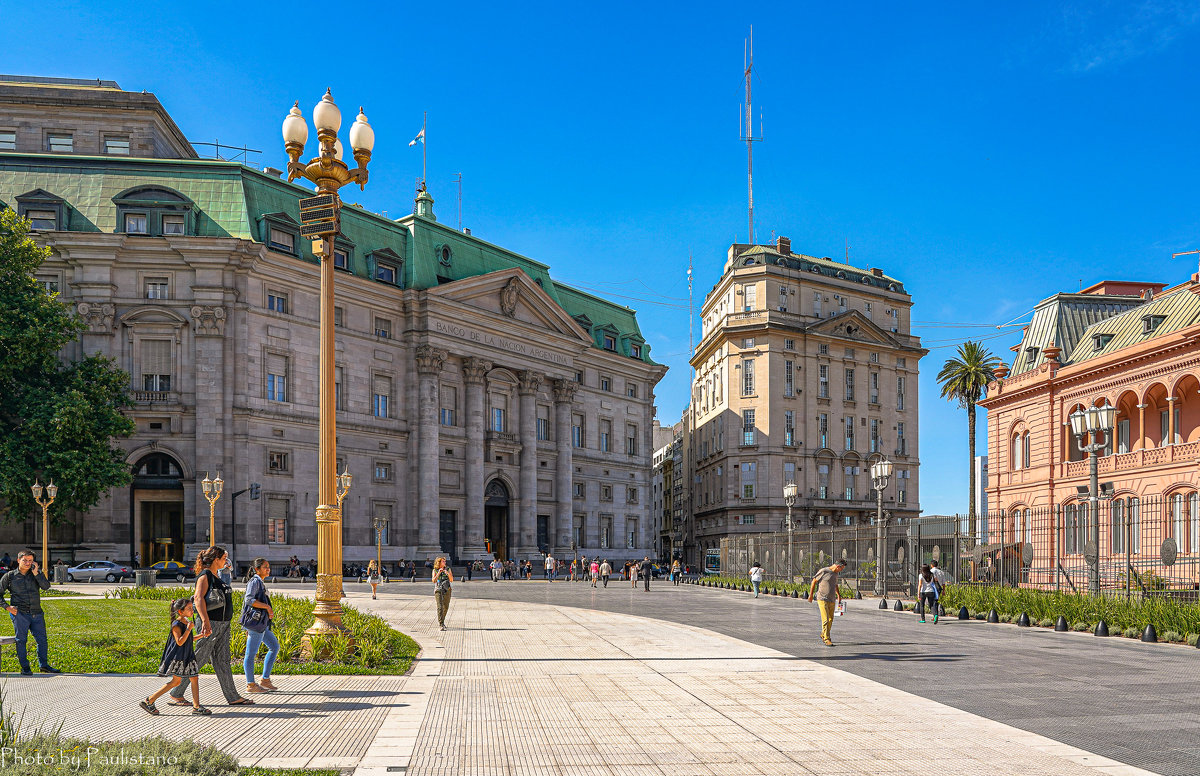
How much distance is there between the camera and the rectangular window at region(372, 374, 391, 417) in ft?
218

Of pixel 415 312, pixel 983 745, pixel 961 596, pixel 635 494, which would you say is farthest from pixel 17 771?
pixel 635 494

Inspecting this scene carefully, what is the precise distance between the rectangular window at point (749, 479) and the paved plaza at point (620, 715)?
70.8 metres

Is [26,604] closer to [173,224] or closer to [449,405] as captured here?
[173,224]

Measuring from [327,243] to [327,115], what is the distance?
2.25 meters

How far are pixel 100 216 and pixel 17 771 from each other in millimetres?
56070

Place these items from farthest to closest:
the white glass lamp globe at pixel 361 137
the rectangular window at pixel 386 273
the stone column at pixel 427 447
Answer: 1. the rectangular window at pixel 386 273
2. the stone column at pixel 427 447
3. the white glass lamp globe at pixel 361 137

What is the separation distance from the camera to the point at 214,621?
1209 cm

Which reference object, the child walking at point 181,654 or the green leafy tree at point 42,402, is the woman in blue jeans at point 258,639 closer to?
A: the child walking at point 181,654

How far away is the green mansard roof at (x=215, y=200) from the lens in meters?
55.5

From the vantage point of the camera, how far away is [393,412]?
67.6 meters

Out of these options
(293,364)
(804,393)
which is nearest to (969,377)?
(804,393)

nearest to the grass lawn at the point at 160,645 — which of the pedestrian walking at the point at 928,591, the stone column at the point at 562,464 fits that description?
the pedestrian walking at the point at 928,591

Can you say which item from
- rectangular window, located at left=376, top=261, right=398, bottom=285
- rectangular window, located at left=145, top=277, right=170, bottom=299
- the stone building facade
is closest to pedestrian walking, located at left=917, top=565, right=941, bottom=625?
the stone building facade

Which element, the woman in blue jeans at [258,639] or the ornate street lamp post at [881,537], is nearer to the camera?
the woman in blue jeans at [258,639]
